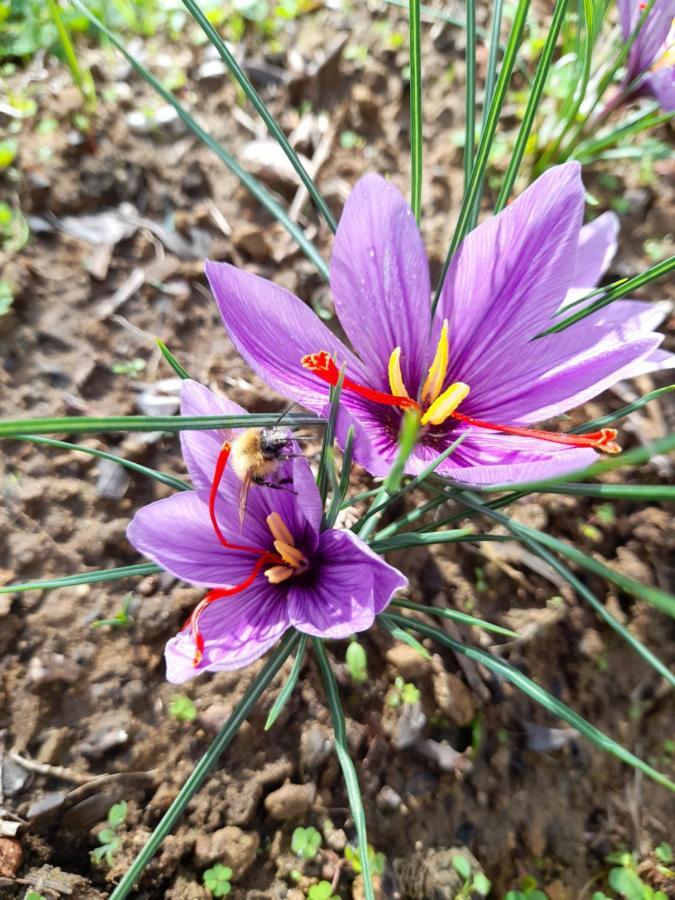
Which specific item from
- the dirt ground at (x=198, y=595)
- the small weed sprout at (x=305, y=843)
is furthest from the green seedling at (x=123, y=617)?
the small weed sprout at (x=305, y=843)

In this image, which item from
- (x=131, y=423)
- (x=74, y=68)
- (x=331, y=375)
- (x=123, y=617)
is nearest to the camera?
(x=131, y=423)

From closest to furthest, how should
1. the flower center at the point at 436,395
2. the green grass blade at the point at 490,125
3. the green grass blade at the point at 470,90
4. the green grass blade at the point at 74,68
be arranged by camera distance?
the green grass blade at the point at 490,125 → the flower center at the point at 436,395 → the green grass blade at the point at 470,90 → the green grass blade at the point at 74,68

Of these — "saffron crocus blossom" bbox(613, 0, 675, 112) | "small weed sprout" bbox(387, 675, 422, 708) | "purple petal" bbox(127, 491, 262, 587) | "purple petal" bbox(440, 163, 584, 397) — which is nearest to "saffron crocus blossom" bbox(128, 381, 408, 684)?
"purple petal" bbox(127, 491, 262, 587)

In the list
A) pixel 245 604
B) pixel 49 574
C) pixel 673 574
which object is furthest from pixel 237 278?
pixel 673 574

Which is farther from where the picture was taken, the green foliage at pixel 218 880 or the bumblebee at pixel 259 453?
the green foliage at pixel 218 880

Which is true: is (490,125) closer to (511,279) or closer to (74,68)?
(511,279)

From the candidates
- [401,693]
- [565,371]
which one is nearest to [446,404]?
[565,371]

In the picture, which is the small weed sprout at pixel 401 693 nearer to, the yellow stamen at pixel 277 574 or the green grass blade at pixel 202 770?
the green grass blade at pixel 202 770
